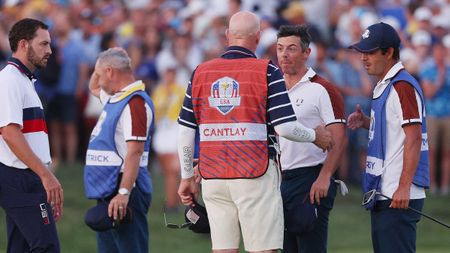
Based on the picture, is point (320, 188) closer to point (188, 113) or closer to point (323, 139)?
point (323, 139)

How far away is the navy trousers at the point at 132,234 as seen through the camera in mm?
9844

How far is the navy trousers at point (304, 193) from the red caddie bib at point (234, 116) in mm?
1154

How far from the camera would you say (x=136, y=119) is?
977 cm

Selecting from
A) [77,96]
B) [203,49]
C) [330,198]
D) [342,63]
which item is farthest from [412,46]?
[330,198]

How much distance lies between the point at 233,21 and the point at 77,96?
9.17 m

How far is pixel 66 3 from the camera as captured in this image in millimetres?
19078

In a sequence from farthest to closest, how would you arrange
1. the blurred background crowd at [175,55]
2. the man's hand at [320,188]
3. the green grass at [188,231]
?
the blurred background crowd at [175,55]
the green grass at [188,231]
the man's hand at [320,188]

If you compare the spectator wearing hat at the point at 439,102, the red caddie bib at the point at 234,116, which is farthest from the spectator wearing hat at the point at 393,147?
the spectator wearing hat at the point at 439,102

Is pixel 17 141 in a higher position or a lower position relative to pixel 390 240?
higher

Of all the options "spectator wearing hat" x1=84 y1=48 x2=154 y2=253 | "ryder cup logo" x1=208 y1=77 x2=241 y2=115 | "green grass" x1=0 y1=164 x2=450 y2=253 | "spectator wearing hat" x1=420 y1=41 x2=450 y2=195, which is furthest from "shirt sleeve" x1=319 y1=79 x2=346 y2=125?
"spectator wearing hat" x1=420 y1=41 x2=450 y2=195

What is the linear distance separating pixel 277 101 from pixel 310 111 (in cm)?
117

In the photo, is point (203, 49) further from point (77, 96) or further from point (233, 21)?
point (233, 21)

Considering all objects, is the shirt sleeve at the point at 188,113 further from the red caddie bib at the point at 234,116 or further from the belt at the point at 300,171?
the belt at the point at 300,171

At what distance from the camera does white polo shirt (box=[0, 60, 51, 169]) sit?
8836mm
